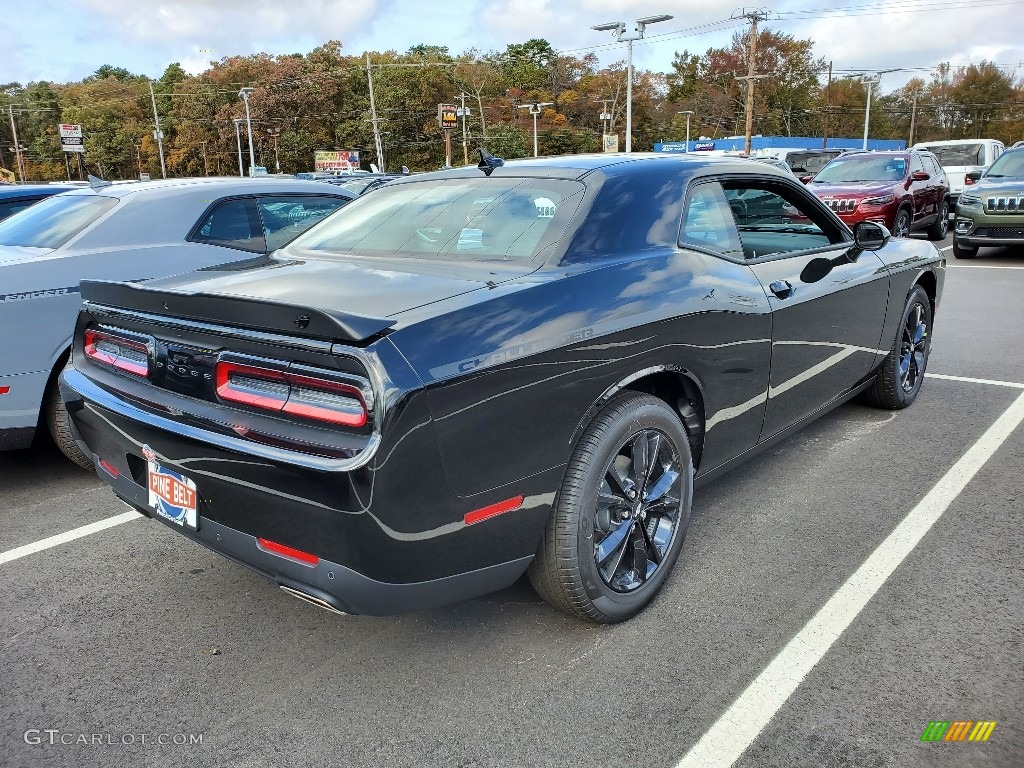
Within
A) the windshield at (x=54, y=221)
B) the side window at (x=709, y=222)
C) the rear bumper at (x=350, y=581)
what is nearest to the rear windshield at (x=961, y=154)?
the side window at (x=709, y=222)

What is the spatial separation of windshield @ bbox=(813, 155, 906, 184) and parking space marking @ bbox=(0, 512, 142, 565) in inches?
546

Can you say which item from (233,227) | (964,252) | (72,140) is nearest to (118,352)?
(233,227)

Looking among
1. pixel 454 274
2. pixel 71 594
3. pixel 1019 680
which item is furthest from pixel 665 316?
pixel 71 594

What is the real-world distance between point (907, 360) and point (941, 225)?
12.7m

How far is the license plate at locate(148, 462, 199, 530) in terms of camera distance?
94.3 inches

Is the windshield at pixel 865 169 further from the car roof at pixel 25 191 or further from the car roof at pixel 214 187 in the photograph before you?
the car roof at pixel 25 191

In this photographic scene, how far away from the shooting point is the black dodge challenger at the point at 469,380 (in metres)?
2.05

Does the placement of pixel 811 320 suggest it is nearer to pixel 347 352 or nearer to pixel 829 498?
pixel 829 498

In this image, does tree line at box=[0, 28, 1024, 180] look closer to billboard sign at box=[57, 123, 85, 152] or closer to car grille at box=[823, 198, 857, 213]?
billboard sign at box=[57, 123, 85, 152]

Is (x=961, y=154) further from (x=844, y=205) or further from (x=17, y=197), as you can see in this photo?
(x=17, y=197)

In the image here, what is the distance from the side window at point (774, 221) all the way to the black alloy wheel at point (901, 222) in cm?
1052

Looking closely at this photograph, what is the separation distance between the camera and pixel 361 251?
3.15m

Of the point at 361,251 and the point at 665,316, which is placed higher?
the point at 361,251

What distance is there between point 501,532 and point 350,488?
1.64ft
